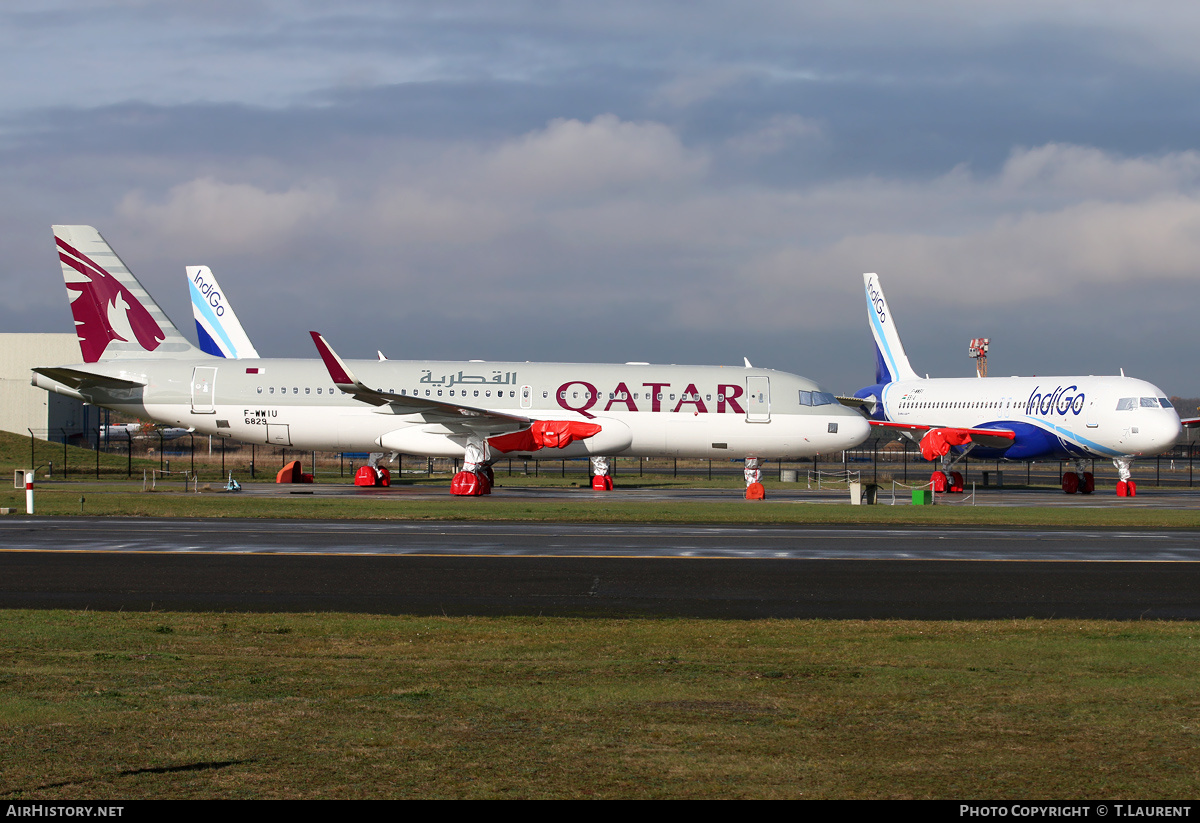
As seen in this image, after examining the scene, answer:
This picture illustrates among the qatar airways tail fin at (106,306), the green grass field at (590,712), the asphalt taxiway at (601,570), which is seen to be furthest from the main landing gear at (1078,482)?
the green grass field at (590,712)

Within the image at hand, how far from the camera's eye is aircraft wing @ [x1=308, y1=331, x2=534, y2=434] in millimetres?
34531

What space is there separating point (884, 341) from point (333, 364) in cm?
3546

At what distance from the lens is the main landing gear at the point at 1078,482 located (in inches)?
1809

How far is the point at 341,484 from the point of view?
45.6 m

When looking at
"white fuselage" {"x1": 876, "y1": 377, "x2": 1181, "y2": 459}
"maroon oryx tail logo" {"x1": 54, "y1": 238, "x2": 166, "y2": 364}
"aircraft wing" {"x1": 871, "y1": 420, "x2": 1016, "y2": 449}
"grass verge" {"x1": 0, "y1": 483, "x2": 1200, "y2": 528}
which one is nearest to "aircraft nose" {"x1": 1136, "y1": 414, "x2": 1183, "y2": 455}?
"white fuselage" {"x1": 876, "y1": 377, "x2": 1181, "y2": 459}

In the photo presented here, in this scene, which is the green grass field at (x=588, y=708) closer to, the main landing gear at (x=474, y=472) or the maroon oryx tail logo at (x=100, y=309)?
the main landing gear at (x=474, y=472)

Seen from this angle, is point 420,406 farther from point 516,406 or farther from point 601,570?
point 601,570

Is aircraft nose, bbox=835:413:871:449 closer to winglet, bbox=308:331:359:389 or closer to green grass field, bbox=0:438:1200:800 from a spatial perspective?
winglet, bbox=308:331:359:389

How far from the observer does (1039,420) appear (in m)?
46.4

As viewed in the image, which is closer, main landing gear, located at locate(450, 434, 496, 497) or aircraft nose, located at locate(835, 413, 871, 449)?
main landing gear, located at locate(450, 434, 496, 497)

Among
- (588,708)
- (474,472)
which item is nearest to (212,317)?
(474,472)

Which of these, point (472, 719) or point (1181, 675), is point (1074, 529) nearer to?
point (1181, 675)

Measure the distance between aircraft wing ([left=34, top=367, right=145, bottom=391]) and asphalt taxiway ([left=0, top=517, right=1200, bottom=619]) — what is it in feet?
46.9

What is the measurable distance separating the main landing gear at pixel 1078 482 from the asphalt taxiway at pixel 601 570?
858 inches
